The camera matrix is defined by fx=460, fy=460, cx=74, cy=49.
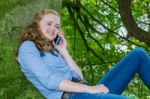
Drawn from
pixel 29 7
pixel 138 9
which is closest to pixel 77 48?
pixel 138 9

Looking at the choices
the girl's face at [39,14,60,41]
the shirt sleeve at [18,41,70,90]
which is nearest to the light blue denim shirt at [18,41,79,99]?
the shirt sleeve at [18,41,70,90]

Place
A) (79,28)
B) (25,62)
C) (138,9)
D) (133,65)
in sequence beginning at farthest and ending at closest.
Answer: (138,9) < (79,28) < (133,65) < (25,62)

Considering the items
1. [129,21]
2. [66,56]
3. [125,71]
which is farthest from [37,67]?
[129,21]

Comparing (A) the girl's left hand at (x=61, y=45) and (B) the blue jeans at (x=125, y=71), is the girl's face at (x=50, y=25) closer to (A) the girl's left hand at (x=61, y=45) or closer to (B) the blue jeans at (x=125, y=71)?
(A) the girl's left hand at (x=61, y=45)

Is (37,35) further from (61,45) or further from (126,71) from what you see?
(126,71)

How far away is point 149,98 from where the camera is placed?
243 inches

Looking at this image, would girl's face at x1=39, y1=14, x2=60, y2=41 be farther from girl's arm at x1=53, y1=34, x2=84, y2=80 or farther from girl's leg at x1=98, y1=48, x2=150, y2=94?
girl's leg at x1=98, y1=48, x2=150, y2=94

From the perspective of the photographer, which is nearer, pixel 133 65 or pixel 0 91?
pixel 0 91

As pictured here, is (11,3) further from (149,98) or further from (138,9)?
(138,9)

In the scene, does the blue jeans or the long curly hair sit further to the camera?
the blue jeans

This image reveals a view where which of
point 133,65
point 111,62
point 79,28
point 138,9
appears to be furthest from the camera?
point 138,9

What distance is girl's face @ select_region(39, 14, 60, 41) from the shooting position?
9.72 feet

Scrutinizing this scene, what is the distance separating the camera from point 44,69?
2779mm

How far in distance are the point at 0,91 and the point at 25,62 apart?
322mm
